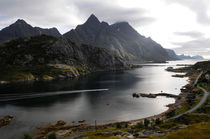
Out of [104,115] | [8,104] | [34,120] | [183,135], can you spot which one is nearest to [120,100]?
[104,115]

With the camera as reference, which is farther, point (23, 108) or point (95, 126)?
point (23, 108)

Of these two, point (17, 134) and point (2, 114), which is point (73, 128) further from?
point (2, 114)

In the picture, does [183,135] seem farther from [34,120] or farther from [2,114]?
[2,114]

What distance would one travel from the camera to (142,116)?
102375mm

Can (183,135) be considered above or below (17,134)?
above

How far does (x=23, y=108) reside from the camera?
11706 centimetres

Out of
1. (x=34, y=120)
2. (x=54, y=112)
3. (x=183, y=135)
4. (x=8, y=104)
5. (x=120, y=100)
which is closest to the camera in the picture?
(x=183, y=135)

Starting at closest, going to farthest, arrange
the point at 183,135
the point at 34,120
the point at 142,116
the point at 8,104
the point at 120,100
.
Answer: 1. the point at 183,135
2. the point at 34,120
3. the point at 142,116
4. the point at 8,104
5. the point at 120,100

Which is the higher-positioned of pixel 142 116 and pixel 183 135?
pixel 183 135

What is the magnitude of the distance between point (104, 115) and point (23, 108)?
63.7 meters

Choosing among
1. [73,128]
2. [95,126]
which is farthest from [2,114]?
[95,126]

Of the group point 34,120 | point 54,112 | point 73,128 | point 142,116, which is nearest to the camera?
point 73,128

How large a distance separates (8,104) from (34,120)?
Result: 4923cm

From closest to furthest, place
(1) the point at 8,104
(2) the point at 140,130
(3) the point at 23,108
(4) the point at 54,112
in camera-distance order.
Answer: (2) the point at 140,130
(4) the point at 54,112
(3) the point at 23,108
(1) the point at 8,104
